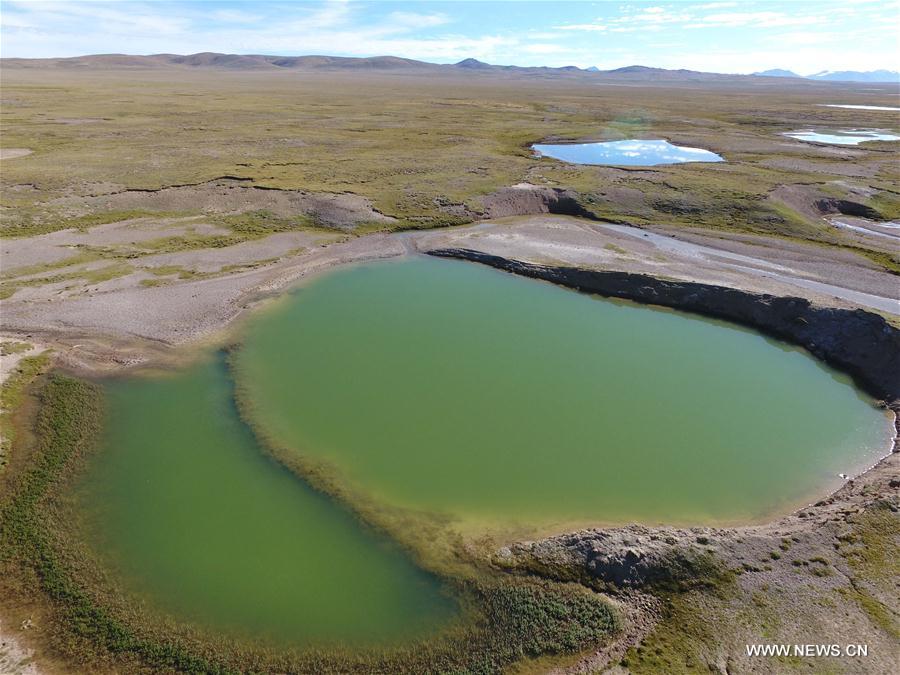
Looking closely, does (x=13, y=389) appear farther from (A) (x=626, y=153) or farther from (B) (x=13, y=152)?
→ (A) (x=626, y=153)

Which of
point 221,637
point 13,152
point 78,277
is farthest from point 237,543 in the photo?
point 13,152

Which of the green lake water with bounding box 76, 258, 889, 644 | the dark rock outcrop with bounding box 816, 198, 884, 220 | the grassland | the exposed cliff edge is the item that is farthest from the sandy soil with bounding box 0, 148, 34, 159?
the dark rock outcrop with bounding box 816, 198, 884, 220

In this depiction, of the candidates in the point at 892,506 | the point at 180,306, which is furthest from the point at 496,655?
the point at 180,306

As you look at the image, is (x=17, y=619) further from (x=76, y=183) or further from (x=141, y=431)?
(x=76, y=183)

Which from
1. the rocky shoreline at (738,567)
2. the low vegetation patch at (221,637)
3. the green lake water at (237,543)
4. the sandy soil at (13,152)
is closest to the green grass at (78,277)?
the green lake water at (237,543)

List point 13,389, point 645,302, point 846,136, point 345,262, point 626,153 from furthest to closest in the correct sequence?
1. point 846,136
2. point 626,153
3. point 345,262
4. point 645,302
5. point 13,389
